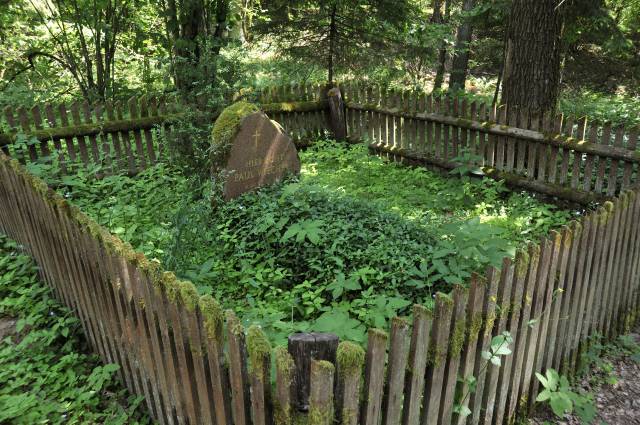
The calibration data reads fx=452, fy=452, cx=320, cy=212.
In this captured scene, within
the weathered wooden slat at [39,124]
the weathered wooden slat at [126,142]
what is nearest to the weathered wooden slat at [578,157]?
the weathered wooden slat at [126,142]

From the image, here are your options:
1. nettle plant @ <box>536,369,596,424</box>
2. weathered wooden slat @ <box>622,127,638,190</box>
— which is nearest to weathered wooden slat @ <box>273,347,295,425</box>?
nettle plant @ <box>536,369,596,424</box>

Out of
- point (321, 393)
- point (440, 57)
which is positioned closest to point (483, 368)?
point (321, 393)

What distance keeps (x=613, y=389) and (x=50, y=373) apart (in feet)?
13.6

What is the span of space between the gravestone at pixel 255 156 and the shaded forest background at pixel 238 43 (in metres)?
1.24

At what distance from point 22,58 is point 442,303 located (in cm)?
1139

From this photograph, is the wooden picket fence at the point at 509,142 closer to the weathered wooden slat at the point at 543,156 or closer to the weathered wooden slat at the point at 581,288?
the weathered wooden slat at the point at 543,156

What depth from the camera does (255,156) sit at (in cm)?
609

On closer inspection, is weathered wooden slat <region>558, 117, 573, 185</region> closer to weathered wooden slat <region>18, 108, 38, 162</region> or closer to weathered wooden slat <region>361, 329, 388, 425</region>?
weathered wooden slat <region>361, 329, 388, 425</region>

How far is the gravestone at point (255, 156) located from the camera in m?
5.85

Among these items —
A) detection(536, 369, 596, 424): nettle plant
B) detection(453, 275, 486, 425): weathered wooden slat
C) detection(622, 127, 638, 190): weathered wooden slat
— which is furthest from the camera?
detection(622, 127, 638, 190): weathered wooden slat

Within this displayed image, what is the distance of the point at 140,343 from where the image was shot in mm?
2746

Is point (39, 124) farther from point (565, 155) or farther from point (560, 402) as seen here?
point (565, 155)

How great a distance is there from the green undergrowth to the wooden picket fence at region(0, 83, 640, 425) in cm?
13

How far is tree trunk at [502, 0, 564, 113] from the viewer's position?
21.9ft
